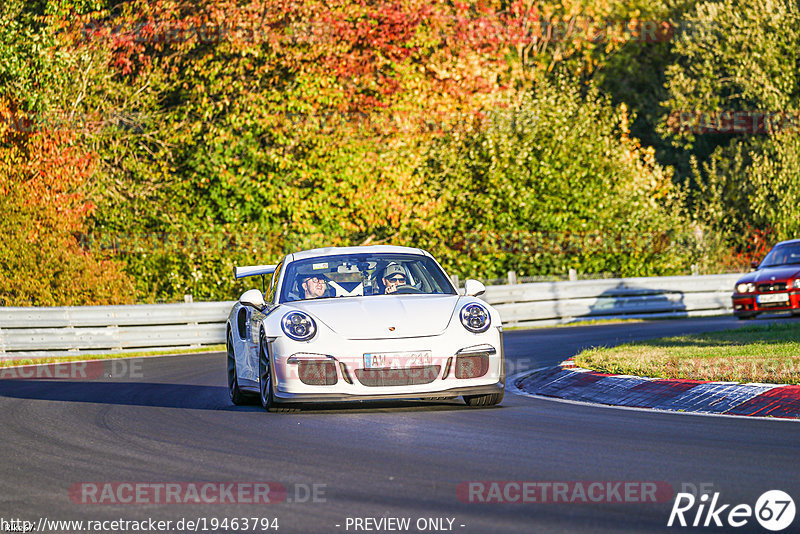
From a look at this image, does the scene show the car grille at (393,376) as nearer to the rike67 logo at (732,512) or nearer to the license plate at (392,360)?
the license plate at (392,360)

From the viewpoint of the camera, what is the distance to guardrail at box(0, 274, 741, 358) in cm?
2081

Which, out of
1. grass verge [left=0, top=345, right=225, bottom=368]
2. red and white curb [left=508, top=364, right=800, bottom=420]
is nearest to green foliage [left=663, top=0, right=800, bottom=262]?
grass verge [left=0, top=345, right=225, bottom=368]

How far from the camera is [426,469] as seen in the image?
740cm

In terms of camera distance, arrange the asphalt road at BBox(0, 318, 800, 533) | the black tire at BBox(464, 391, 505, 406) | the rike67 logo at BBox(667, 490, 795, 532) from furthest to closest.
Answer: the black tire at BBox(464, 391, 505, 406)
the asphalt road at BBox(0, 318, 800, 533)
the rike67 logo at BBox(667, 490, 795, 532)

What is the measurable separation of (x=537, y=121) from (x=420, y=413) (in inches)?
A: 935

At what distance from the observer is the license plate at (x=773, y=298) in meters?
23.6

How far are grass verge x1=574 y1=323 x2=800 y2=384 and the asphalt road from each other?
141cm

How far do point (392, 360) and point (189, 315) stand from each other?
12.9 m

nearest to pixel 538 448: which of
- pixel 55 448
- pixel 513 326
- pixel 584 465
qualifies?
pixel 584 465

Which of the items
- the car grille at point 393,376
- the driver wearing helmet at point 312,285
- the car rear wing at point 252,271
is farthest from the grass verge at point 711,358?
the car rear wing at point 252,271

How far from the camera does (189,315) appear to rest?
2250 centimetres

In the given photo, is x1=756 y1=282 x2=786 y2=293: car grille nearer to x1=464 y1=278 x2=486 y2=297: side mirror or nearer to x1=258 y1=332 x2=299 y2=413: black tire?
x1=464 y1=278 x2=486 y2=297: side mirror

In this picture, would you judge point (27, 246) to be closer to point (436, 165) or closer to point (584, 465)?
point (436, 165)

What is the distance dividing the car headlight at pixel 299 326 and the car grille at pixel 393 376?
520 millimetres
